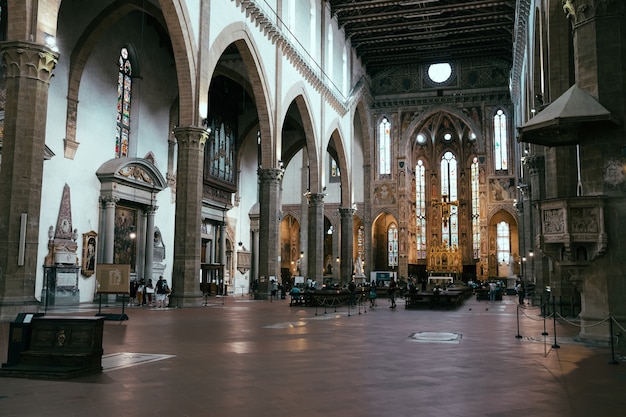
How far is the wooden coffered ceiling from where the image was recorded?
37500 millimetres

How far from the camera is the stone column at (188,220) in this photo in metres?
20.4

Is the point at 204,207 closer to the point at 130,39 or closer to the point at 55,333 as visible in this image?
the point at 130,39

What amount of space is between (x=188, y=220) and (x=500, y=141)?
32.3 meters

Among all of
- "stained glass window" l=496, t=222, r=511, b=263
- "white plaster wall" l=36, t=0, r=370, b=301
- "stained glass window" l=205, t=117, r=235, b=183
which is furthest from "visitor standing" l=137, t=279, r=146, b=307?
"stained glass window" l=496, t=222, r=511, b=263

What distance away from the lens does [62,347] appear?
7352 millimetres

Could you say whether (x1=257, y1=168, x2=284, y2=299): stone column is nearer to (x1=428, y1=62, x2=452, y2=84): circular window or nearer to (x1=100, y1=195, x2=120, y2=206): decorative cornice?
(x1=100, y1=195, x2=120, y2=206): decorative cornice

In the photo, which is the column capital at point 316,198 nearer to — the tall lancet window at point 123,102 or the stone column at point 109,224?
the tall lancet window at point 123,102

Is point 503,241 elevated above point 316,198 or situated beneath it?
situated beneath

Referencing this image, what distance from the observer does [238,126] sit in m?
39.4

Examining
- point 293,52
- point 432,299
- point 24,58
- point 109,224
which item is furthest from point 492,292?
point 24,58

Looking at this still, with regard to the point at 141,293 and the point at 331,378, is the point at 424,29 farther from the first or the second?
the point at 331,378

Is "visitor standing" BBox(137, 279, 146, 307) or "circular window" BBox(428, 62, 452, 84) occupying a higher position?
"circular window" BBox(428, 62, 452, 84)

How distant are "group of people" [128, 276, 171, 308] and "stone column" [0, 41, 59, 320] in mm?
9129

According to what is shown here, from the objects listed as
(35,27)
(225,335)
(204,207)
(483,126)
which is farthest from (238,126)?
(225,335)
